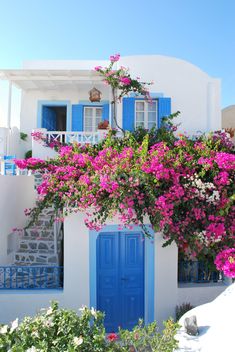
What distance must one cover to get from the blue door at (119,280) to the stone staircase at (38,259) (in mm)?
1085

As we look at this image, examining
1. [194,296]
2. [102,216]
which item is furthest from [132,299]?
[102,216]

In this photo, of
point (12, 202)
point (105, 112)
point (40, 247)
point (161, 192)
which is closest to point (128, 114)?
point (105, 112)

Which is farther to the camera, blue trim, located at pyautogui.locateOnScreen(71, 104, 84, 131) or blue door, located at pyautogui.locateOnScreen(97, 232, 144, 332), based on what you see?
blue trim, located at pyautogui.locateOnScreen(71, 104, 84, 131)

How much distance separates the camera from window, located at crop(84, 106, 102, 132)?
40.4 ft

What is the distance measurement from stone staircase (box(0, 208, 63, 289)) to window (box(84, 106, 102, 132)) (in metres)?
4.50

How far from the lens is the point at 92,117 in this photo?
12344mm

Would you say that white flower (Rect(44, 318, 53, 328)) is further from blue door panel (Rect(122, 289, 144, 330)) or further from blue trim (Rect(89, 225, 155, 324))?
blue door panel (Rect(122, 289, 144, 330))

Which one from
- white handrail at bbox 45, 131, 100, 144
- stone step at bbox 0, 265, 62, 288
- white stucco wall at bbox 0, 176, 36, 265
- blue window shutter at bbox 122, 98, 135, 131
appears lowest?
stone step at bbox 0, 265, 62, 288

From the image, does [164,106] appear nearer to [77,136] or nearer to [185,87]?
[185,87]

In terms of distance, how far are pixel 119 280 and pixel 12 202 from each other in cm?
376

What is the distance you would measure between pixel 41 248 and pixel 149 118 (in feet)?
20.8

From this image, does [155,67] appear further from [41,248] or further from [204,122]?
[41,248]

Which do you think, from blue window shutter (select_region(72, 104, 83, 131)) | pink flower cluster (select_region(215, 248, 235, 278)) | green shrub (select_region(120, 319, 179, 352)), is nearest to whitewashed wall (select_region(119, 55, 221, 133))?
blue window shutter (select_region(72, 104, 83, 131))

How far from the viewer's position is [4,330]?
131 inches
